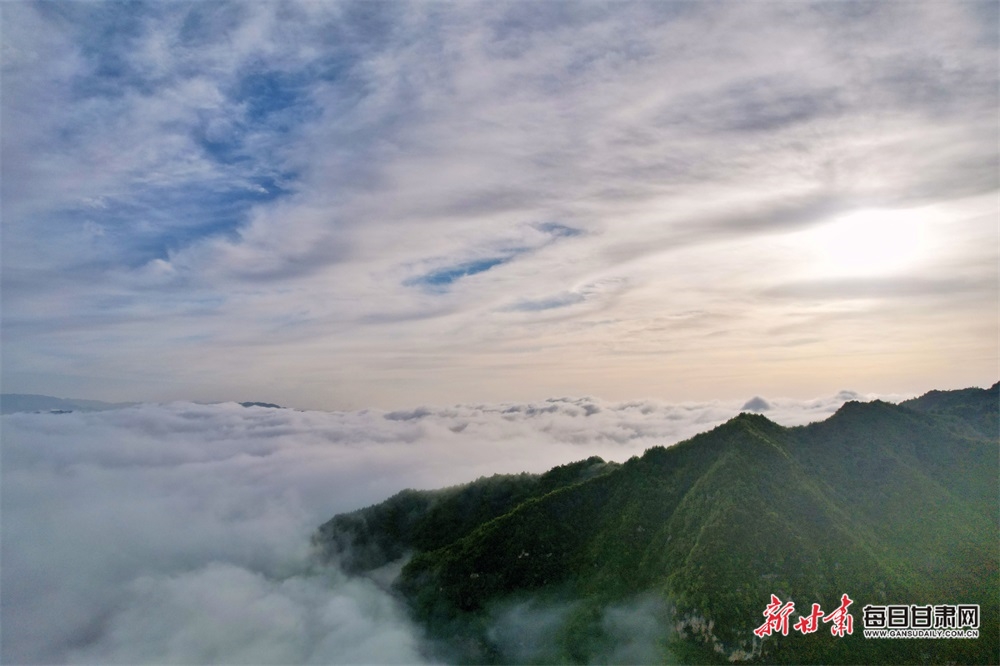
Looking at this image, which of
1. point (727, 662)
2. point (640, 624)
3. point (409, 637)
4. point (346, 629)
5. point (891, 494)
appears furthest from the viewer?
point (346, 629)

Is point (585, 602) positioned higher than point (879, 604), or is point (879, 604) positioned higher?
point (879, 604)

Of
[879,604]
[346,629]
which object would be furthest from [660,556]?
[346,629]

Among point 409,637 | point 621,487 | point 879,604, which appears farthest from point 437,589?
point 879,604

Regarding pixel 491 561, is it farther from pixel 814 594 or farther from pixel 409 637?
pixel 814 594

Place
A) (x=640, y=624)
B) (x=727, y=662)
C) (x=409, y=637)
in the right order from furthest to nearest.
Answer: (x=409, y=637), (x=640, y=624), (x=727, y=662)

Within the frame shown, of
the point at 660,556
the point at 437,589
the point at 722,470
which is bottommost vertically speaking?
the point at 437,589

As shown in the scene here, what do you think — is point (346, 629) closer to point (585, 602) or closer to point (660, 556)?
point (585, 602)

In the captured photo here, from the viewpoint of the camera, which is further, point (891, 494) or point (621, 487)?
point (621, 487)
